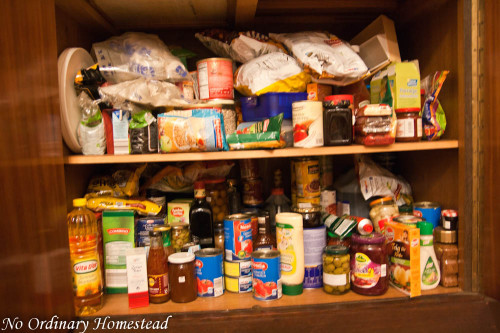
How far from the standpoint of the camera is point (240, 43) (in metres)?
1.29

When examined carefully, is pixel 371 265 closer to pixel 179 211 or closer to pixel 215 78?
pixel 179 211

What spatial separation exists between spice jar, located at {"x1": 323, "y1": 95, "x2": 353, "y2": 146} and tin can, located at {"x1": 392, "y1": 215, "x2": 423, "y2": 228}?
0.93ft

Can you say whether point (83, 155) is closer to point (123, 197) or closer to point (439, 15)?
point (123, 197)

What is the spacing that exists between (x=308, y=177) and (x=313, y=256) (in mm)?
269

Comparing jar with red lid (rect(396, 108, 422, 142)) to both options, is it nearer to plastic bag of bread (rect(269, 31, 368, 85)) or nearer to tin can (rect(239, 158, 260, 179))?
plastic bag of bread (rect(269, 31, 368, 85))

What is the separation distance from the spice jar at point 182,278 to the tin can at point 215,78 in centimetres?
50

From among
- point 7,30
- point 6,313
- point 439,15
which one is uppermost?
point 439,15

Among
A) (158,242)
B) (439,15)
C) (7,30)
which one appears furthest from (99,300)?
(439,15)

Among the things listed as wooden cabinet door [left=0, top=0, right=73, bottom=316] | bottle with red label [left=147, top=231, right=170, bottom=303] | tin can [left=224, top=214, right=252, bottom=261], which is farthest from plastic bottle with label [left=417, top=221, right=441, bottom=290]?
wooden cabinet door [left=0, top=0, right=73, bottom=316]

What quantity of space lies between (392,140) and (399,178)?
35 centimetres

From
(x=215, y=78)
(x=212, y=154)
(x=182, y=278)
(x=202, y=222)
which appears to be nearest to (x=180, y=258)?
(x=182, y=278)

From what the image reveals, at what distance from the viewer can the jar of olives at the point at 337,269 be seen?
1.11 metres

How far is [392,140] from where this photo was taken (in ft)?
3.63

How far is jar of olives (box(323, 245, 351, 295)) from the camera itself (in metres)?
1.11
